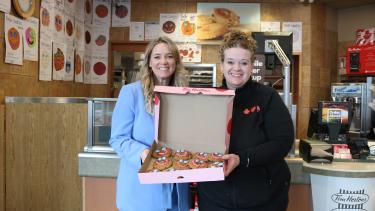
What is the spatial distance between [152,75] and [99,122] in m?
1.02

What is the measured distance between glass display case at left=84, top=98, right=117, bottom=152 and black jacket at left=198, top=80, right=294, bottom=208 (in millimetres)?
1211

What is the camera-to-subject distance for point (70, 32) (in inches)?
207

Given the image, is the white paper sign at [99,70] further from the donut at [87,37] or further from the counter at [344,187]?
the counter at [344,187]

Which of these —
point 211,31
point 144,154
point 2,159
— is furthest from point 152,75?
point 211,31

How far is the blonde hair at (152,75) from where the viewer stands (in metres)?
1.66

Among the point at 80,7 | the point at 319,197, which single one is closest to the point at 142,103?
the point at 319,197

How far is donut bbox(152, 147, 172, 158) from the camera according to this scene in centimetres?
151

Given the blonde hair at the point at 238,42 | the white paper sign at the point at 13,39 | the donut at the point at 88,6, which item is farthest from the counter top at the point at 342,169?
the donut at the point at 88,6

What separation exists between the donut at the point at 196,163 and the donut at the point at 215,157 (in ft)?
0.11

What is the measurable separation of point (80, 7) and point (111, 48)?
100cm

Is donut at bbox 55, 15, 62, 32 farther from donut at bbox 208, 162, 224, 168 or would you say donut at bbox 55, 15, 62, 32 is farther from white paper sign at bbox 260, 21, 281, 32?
donut at bbox 208, 162, 224, 168

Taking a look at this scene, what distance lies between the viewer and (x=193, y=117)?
1.55 m

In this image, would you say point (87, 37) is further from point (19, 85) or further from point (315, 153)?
point (315, 153)

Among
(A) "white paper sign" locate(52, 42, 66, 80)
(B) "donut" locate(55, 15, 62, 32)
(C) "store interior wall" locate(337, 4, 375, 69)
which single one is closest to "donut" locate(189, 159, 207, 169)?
Answer: (A) "white paper sign" locate(52, 42, 66, 80)
